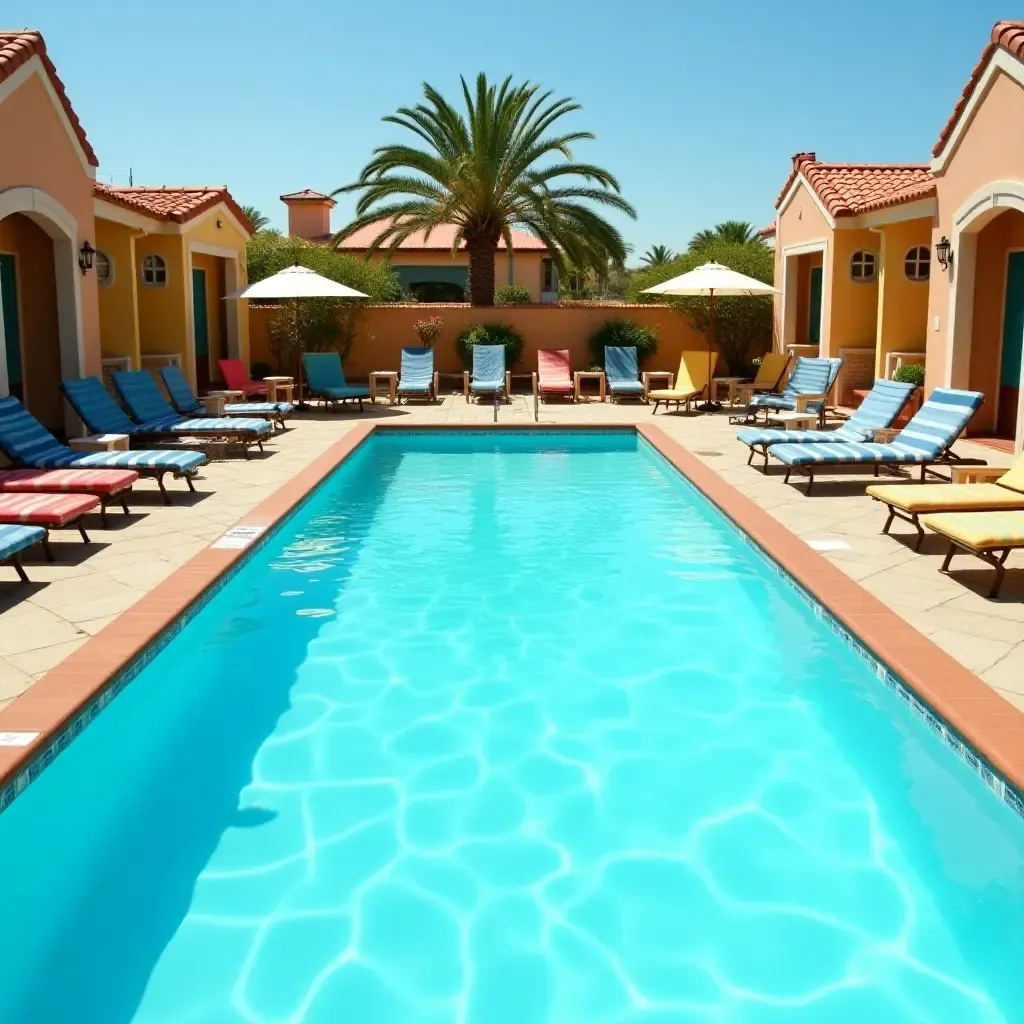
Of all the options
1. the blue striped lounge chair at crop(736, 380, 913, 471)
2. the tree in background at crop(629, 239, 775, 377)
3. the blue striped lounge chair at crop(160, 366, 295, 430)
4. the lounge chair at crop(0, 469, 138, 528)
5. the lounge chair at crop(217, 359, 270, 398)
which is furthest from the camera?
the tree in background at crop(629, 239, 775, 377)

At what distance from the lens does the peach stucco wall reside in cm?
1052

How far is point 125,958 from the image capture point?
357 cm

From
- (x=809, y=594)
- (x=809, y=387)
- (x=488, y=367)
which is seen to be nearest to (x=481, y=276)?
(x=488, y=367)

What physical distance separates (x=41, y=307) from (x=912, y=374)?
11356 millimetres

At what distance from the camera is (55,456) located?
945 centimetres

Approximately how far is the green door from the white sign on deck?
6016mm

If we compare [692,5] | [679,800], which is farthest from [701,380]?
[679,800]

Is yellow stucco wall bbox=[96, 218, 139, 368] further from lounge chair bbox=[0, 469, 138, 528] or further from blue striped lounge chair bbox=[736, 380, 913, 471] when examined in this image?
blue striped lounge chair bbox=[736, 380, 913, 471]

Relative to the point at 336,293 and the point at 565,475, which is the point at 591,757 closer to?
the point at 565,475

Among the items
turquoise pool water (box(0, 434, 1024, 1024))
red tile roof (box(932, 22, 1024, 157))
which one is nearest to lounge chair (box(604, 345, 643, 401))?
red tile roof (box(932, 22, 1024, 157))

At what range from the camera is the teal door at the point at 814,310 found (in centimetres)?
1939

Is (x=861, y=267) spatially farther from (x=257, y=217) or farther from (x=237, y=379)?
(x=257, y=217)

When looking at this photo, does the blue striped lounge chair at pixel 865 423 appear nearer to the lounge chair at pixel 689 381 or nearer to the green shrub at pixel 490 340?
the lounge chair at pixel 689 381

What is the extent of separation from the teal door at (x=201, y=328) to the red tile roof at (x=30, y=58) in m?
6.42
